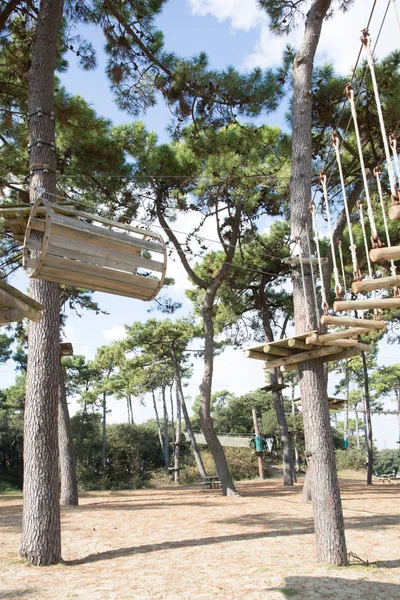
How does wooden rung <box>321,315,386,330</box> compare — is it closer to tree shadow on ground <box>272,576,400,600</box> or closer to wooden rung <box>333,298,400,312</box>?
wooden rung <box>333,298,400,312</box>

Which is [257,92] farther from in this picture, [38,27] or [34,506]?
[34,506]

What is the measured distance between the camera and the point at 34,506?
4.48 meters

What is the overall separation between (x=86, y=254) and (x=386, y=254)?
1775 millimetres

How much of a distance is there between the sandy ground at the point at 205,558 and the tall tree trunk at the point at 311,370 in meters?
0.29

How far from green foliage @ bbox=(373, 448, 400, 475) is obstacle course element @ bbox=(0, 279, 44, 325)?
29.8m

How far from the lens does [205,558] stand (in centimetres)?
457

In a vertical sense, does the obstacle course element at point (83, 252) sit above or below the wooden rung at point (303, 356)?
above

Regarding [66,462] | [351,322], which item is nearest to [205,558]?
[351,322]

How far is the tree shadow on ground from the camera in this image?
3.50 m

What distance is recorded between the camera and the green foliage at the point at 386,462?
2987 cm

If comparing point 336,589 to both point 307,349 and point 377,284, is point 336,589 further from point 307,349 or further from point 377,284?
point 377,284

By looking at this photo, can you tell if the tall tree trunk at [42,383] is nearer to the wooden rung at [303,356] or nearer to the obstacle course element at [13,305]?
the obstacle course element at [13,305]

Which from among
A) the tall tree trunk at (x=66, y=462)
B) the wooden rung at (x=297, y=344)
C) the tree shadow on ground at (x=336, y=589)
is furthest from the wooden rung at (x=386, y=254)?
the tall tree trunk at (x=66, y=462)

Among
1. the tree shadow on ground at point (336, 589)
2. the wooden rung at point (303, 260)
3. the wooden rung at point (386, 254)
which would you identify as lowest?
the tree shadow on ground at point (336, 589)
